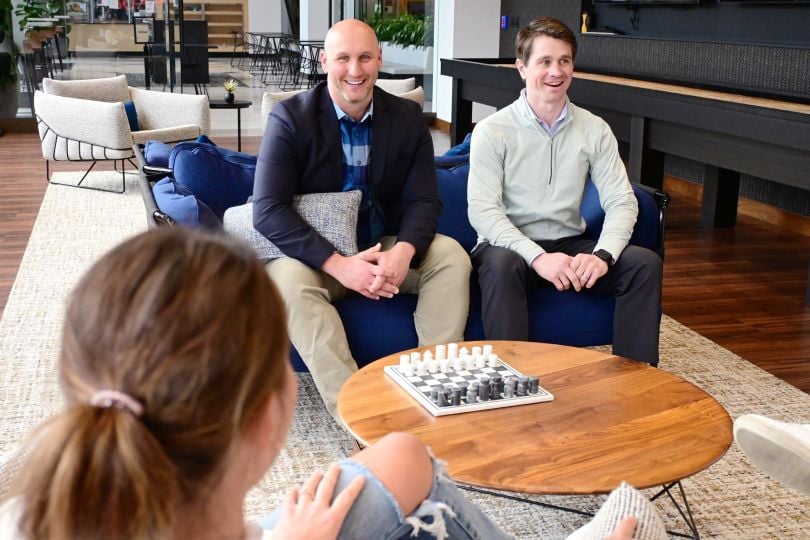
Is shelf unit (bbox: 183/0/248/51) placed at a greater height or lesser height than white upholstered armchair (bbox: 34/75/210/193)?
greater

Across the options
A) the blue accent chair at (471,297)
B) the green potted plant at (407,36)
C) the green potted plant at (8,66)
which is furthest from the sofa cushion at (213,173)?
the green potted plant at (407,36)

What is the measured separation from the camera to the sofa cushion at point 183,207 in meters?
2.83

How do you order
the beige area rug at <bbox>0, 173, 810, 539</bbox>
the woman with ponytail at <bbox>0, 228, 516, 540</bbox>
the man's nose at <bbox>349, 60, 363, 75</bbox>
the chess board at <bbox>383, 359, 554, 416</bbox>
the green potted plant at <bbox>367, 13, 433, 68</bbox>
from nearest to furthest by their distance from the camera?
the woman with ponytail at <bbox>0, 228, 516, 540</bbox> → the chess board at <bbox>383, 359, 554, 416</bbox> → the beige area rug at <bbox>0, 173, 810, 539</bbox> → the man's nose at <bbox>349, 60, 363, 75</bbox> → the green potted plant at <bbox>367, 13, 433, 68</bbox>

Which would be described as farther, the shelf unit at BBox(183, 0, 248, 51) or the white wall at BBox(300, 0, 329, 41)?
the white wall at BBox(300, 0, 329, 41)

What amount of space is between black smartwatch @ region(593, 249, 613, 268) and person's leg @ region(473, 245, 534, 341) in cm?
24

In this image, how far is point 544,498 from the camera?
2.41m

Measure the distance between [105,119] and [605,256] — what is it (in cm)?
431

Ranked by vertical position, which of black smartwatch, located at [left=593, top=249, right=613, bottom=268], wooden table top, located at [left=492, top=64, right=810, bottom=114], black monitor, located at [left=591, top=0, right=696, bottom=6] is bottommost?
black smartwatch, located at [left=593, top=249, right=613, bottom=268]

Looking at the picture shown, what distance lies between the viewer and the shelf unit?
8.88m

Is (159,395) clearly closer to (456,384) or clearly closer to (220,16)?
(456,384)

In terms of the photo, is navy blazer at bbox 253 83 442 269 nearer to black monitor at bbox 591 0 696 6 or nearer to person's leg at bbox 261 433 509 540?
person's leg at bbox 261 433 509 540

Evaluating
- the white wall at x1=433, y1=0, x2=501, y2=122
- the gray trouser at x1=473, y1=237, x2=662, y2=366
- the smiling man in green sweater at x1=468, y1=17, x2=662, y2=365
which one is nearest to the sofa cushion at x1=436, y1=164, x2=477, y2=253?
the smiling man in green sweater at x1=468, y1=17, x2=662, y2=365

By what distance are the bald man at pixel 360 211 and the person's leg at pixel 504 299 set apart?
0.07 metres

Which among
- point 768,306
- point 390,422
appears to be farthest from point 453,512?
point 768,306
